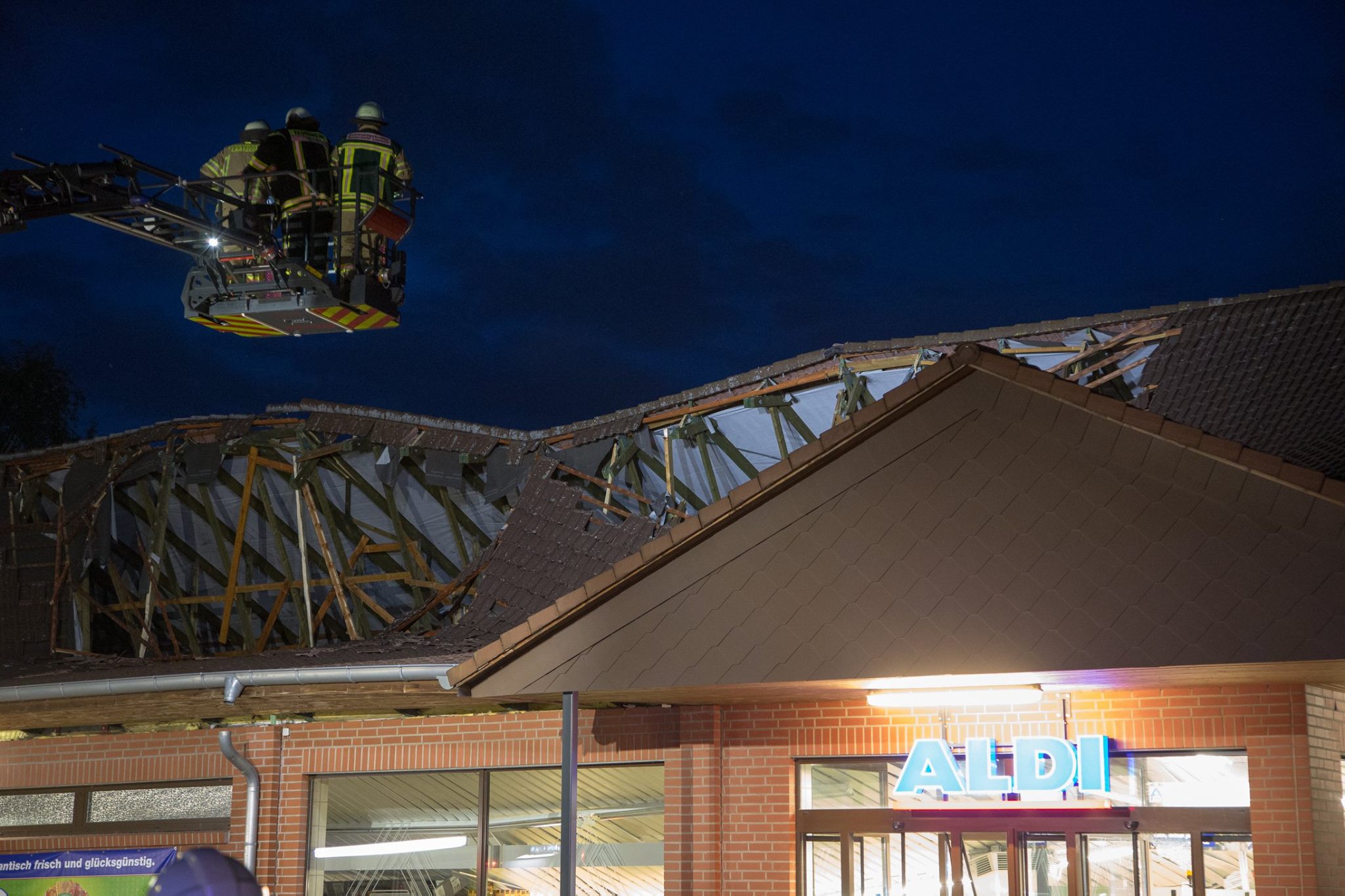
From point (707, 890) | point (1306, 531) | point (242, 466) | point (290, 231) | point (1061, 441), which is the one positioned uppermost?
point (290, 231)

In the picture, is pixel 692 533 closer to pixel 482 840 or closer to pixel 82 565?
pixel 482 840

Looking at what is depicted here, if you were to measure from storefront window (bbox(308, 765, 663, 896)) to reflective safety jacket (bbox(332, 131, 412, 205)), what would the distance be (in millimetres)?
5805

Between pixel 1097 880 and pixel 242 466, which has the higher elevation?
pixel 242 466

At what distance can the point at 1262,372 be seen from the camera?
12930 mm

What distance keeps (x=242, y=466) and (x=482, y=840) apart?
7.33 m

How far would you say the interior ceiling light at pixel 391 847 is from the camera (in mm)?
13883

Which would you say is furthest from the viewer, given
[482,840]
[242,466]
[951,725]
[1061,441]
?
[242,466]

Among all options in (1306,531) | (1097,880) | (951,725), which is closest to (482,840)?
(951,725)

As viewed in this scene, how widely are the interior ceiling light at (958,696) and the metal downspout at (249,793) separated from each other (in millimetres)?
6522

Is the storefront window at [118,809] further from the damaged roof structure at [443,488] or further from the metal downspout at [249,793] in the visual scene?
the damaged roof structure at [443,488]

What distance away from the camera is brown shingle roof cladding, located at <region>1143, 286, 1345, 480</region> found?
38.7 feet

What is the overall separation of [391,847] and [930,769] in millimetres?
5857

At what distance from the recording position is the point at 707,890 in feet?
39.6

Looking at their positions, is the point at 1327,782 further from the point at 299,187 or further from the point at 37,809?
the point at 37,809
